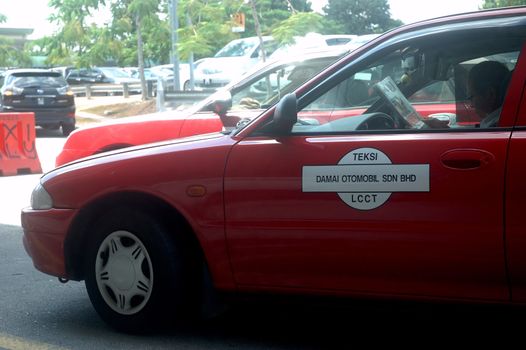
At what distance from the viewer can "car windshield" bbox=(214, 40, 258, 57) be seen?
86.9 ft

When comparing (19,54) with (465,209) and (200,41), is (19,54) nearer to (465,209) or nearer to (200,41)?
(200,41)

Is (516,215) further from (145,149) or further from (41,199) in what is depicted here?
(41,199)

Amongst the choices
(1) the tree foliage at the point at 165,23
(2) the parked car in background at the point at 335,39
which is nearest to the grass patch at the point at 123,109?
(1) the tree foliage at the point at 165,23

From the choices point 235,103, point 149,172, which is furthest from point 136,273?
point 235,103

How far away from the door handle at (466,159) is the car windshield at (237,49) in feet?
73.1

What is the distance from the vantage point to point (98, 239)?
5.06 m

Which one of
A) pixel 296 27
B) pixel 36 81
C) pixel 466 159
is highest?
pixel 296 27

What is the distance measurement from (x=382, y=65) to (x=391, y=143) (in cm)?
57

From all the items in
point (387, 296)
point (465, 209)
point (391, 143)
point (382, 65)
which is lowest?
point (387, 296)

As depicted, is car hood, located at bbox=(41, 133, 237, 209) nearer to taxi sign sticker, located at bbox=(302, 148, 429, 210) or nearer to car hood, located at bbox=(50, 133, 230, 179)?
car hood, located at bbox=(50, 133, 230, 179)

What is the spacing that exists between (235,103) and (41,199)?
3.40 metres

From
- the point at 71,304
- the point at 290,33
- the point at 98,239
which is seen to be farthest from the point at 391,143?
the point at 290,33

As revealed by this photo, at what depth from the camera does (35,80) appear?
73.9ft

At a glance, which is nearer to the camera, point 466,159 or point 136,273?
point 466,159
